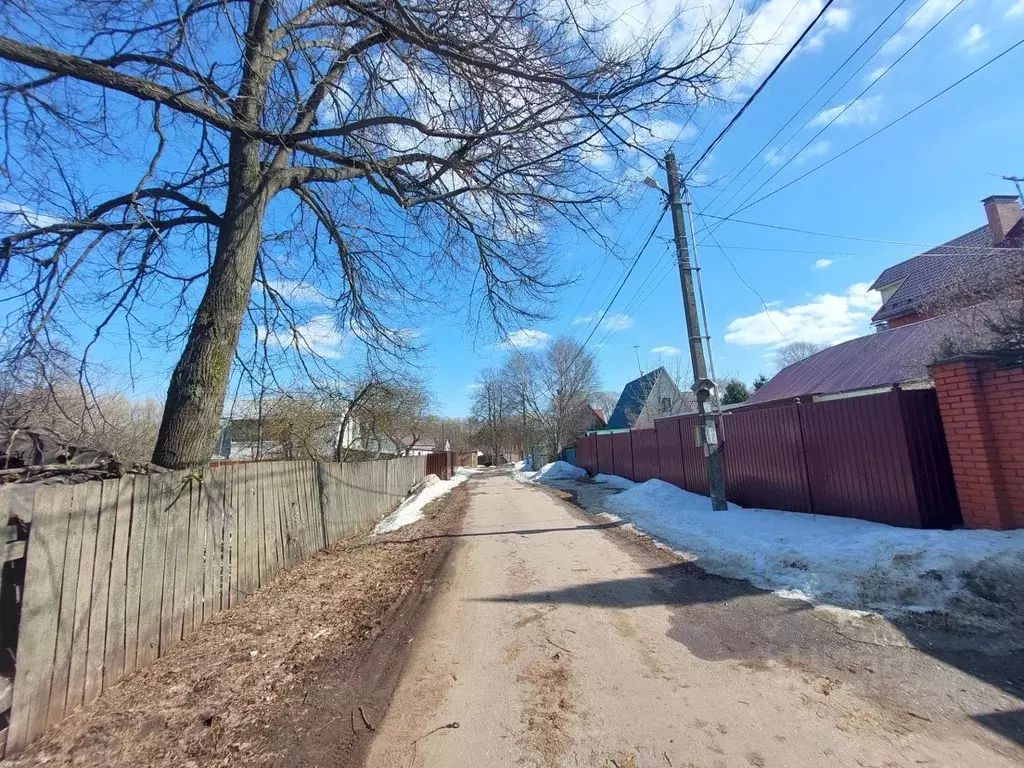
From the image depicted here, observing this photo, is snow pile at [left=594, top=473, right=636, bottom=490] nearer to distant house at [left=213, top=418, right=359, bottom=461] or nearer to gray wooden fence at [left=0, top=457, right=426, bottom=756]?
distant house at [left=213, top=418, right=359, bottom=461]

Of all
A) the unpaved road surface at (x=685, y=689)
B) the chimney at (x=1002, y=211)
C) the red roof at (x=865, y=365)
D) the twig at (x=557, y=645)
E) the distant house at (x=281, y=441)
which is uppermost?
the chimney at (x=1002, y=211)

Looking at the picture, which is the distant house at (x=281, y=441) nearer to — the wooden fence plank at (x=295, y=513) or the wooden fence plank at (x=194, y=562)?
the wooden fence plank at (x=295, y=513)

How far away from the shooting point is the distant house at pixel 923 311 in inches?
277

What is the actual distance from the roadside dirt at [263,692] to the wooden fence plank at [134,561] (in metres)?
0.21

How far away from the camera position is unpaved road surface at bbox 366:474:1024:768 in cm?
264

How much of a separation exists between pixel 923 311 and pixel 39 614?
1364 cm

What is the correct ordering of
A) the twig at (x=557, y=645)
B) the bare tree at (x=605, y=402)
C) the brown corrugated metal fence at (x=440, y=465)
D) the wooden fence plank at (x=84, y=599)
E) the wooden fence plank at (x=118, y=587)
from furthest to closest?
the bare tree at (x=605, y=402)
the brown corrugated metal fence at (x=440, y=465)
the twig at (x=557, y=645)
the wooden fence plank at (x=118, y=587)
the wooden fence plank at (x=84, y=599)

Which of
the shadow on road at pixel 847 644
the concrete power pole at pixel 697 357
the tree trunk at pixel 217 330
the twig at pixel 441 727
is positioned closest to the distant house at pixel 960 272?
the concrete power pole at pixel 697 357

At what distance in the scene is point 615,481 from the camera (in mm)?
20266

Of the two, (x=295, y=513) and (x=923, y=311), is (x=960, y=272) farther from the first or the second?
(x=295, y=513)

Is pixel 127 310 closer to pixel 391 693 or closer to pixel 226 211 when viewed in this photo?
pixel 226 211

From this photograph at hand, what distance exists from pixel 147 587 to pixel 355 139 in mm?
5124

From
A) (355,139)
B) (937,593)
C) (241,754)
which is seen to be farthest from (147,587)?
(937,593)

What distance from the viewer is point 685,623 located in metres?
4.49
